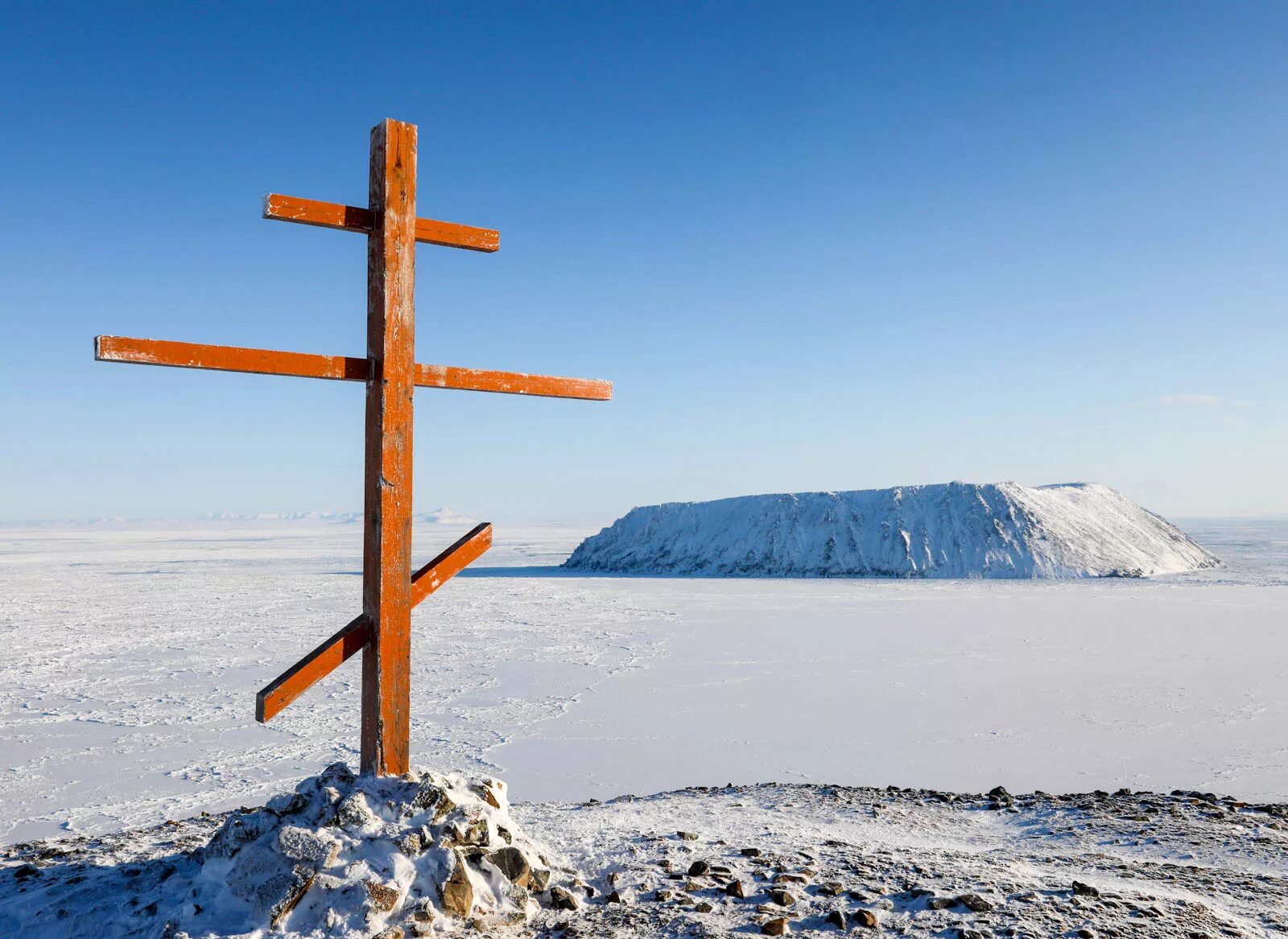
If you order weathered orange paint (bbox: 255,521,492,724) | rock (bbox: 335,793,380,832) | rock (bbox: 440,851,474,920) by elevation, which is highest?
weathered orange paint (bbox: 255,521,492,724)

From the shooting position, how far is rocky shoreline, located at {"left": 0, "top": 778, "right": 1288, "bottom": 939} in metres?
3.30

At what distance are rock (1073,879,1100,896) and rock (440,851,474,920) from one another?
2567 mm

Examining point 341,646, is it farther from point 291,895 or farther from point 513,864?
point 513,864

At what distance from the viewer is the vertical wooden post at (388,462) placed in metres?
3.70

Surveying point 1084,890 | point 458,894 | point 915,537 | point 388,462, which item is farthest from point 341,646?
point 915,537

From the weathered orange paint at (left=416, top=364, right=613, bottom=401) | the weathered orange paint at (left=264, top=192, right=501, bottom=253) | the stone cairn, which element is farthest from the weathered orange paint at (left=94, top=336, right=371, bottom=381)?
the stone cairn

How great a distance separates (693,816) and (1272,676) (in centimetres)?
862

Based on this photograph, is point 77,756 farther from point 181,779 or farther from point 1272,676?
point 1272,676

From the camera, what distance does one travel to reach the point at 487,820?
3.65 metres

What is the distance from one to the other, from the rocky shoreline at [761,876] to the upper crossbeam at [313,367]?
6.03 feet

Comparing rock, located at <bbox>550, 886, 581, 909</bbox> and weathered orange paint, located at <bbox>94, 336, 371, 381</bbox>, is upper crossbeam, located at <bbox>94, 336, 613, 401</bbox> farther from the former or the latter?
rock, located at <bbox>550, 886, 581, 909</bbox>

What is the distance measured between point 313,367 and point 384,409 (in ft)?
1.19

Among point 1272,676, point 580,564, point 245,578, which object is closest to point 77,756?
point 1272,676

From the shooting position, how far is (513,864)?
3611mm
